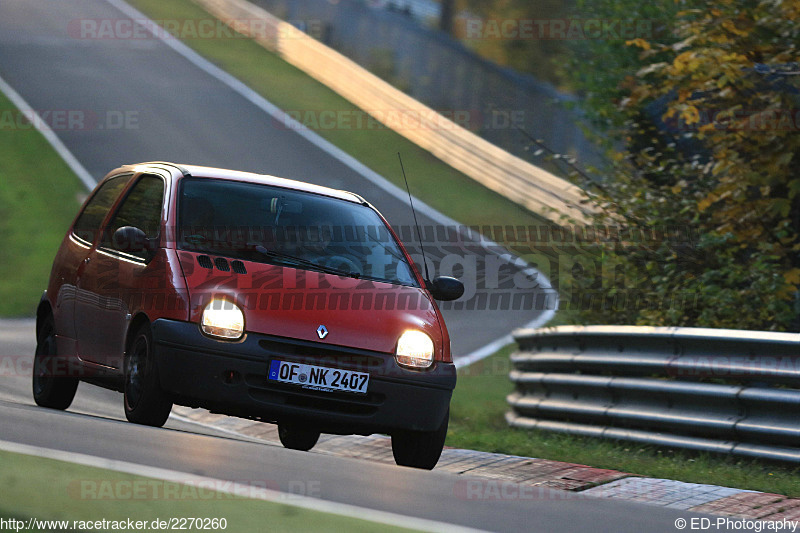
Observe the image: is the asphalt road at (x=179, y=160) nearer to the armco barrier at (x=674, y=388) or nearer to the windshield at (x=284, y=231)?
the windshield at (x=284, y=231)

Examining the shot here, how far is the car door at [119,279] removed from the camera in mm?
7816

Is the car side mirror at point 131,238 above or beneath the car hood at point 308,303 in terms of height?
above

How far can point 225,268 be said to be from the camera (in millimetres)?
7672

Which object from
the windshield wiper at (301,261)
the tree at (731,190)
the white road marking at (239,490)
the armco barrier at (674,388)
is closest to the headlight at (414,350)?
the windshield wiper at (301,261)

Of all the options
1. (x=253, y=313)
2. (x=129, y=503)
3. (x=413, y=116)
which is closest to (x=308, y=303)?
(x=253, y=313)

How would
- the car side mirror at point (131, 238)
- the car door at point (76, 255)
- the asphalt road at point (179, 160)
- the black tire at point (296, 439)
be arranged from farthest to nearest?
the black tire at point (296, 439) < the car door at point (76, 255) < the car side mirror at point (131, 238) < the asphalt road at point (179, 160)

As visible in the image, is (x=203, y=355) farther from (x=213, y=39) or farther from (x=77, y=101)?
(x=213, y=39)

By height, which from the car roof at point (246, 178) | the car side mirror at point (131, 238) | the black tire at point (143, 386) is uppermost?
the car roof at point (246, 178)

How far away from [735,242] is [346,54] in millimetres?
26685

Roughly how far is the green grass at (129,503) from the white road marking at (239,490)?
0.08 meters

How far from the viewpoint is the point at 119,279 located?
8.09 meters

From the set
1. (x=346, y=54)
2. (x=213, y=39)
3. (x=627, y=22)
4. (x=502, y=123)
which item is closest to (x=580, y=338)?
(x=627, y=22)

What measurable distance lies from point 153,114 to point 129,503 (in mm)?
26334

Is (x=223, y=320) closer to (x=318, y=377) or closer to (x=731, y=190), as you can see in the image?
(x=318, y=377)
